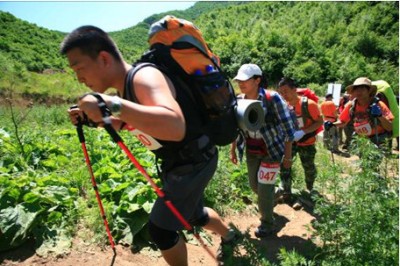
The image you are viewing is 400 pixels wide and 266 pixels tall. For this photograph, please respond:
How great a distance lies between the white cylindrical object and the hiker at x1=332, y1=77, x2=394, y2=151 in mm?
2954

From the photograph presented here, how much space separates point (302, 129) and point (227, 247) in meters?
2.59

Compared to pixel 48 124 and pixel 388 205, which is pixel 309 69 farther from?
pixel 388 205

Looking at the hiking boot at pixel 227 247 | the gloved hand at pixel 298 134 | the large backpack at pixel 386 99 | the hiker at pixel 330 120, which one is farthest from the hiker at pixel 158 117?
the hiker at pixel 330 120

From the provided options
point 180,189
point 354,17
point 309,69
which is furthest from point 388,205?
point 354,17

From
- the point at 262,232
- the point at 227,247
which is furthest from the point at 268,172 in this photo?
the point at 227,247

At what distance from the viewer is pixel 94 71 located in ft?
6.29

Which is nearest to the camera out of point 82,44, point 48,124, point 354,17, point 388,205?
point 82,44

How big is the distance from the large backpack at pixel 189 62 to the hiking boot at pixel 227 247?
1.54 m

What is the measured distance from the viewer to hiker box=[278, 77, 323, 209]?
16.6ft

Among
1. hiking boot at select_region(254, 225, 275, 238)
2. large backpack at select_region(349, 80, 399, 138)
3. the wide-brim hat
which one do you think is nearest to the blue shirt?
hiking boot at select_region(254, 225, 275, 238)

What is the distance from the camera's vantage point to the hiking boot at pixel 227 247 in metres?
3.21

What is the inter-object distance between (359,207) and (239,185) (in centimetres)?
275

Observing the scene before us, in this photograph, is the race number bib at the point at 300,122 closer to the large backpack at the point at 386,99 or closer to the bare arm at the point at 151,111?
the large backpack at the point at 386,99

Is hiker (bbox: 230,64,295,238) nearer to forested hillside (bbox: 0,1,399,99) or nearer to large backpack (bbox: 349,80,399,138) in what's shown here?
large backpack (bbox: 349,80,399,138)
